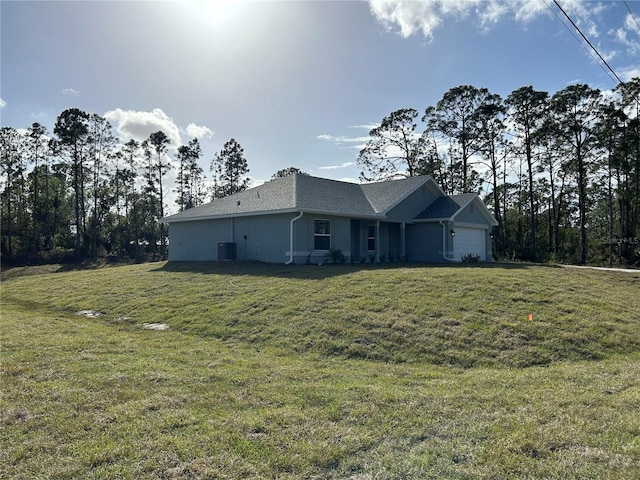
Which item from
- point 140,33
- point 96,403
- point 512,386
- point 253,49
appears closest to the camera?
point 96,403

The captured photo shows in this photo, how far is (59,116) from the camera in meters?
34.7

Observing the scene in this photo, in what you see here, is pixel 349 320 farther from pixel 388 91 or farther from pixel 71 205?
pixel 71 205

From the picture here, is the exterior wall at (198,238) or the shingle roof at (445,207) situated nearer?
the exterior wall at (198,238)

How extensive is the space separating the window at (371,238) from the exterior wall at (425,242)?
2.17 meters

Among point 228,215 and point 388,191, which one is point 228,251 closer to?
point 228,215

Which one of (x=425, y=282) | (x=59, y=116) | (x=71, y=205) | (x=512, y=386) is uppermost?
(x=59, y=116)

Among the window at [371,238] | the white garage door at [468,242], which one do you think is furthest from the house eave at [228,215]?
the white garage door at [468,242]

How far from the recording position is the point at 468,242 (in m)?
22.5

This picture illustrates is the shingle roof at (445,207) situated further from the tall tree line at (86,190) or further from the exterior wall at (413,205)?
the tall tree line at (86,190)

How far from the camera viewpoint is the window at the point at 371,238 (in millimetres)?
21469

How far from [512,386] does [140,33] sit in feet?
40.2

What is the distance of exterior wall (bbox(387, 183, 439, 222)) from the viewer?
21.3 meters

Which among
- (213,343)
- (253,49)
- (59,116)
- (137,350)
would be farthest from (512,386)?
(59,116)

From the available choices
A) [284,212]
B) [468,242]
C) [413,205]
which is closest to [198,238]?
[284,212]
